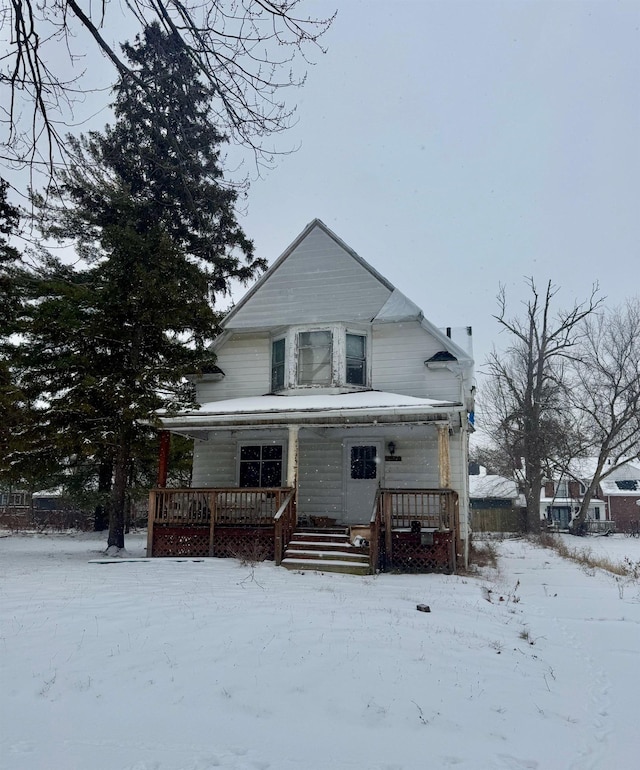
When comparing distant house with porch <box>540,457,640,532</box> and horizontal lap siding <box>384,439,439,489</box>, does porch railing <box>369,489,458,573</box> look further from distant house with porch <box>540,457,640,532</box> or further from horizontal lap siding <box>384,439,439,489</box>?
distant house with porch <box>540,457,640,532</box>

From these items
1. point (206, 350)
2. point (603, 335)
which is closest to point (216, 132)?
point (206, 350)

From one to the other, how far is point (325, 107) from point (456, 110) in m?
2.12

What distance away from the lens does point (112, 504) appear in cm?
1391

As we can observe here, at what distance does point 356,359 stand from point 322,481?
10.3 ft

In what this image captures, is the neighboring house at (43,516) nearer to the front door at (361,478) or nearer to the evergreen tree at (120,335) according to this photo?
the evergreen tree at (120,335)

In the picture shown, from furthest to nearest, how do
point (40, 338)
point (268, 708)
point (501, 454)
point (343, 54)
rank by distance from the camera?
point (501, 454), point (40, 338), point (343, 54), point (268, 708)

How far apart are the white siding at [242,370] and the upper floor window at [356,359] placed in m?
2.23

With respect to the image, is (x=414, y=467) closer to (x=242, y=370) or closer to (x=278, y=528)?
(x=278, y=528)

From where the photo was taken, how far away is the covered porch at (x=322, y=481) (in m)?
11.7

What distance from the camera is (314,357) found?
15000 millimetres

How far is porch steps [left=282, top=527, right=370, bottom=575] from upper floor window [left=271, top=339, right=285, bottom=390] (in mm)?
4404

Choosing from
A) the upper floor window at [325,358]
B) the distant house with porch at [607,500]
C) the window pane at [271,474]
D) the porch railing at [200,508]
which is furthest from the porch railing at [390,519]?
the distant house with porch at [607,500]

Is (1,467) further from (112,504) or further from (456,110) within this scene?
(456,110)

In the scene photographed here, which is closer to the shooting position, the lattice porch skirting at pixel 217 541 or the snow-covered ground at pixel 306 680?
the snow-covered ground at pixel 306 680
